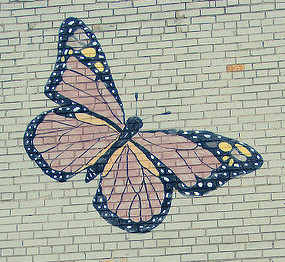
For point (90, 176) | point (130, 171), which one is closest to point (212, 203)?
point (130, 171)

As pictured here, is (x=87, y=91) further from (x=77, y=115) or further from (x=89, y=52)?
(x=89, y=52)

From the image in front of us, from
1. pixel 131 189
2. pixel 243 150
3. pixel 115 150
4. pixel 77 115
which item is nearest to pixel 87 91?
pixel 77 115

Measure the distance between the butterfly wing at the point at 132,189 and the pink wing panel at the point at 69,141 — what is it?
0.12 meters

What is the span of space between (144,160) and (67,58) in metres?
1.15

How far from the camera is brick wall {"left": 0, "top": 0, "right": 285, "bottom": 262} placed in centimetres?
379

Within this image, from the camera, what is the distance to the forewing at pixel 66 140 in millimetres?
3973

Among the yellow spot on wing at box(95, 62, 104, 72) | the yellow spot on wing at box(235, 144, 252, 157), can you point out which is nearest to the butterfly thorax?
the yellow spot on wing at box(95, 62, 104, 72)

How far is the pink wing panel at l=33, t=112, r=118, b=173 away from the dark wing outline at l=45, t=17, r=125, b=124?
0.16 meters

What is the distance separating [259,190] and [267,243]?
43 centimetres

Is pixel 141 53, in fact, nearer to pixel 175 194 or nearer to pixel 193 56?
pixel 193 56

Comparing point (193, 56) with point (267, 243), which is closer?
point (267, 243)

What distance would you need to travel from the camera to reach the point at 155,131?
396 centimetres

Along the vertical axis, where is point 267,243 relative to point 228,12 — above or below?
below

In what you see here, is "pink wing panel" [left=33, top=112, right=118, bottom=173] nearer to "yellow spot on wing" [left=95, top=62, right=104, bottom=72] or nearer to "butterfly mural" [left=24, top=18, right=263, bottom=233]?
"butterfly mural" [left=24, top=18, right=263, bottom=233]
